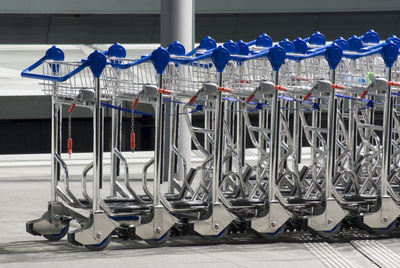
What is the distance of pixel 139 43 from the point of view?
12797 mm

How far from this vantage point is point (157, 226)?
5.71m

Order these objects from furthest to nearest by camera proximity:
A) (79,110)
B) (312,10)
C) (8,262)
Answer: (312,10)
(79,110)
(8,262)

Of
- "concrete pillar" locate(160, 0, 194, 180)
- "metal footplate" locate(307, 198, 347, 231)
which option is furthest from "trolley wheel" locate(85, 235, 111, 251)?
"concrete pillar" locate(160, 0, 194, 180)

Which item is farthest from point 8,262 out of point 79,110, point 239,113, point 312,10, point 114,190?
point 312,10

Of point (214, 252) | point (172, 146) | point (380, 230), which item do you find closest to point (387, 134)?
point (380, 230)

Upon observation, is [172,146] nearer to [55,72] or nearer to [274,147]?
[274,147]

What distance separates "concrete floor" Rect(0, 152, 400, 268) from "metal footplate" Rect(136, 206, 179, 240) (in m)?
0.10

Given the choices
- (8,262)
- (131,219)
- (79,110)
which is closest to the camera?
(8,262)

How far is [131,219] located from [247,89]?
106cm

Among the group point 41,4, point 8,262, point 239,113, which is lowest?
point 8,262

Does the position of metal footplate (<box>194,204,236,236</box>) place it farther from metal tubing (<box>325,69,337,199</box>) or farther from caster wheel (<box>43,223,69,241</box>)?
caster wheel (<box>43,223,69,241</box>)

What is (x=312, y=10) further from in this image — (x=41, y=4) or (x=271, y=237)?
(x=271, y=237)

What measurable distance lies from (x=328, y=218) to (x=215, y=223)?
0.72 m

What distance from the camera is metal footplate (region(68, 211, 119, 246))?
553 cm
